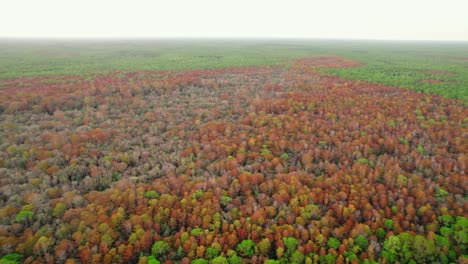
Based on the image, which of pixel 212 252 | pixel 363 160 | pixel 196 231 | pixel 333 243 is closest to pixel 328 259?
pixel 333 243

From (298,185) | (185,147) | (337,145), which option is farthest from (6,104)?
(337,145)

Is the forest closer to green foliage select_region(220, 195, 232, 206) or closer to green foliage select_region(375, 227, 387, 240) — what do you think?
green foliage select_region(375, 227, 387, 240)

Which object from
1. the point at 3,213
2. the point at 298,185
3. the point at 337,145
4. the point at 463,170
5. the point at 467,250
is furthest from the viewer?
the point at 337,145

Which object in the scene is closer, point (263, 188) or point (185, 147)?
point (263, 188)

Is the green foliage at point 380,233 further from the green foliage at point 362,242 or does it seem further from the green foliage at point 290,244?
the green foliage at point 290,244

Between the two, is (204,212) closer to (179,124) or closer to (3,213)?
(3,213)

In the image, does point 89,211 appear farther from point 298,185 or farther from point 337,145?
point 337,145

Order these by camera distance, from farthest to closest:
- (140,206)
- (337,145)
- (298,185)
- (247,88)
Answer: (247,88)
(337,145)
(298,185)
(140,206)

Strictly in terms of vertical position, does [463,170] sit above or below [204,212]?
above

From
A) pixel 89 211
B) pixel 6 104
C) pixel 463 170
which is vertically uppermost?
pixel 6 104
